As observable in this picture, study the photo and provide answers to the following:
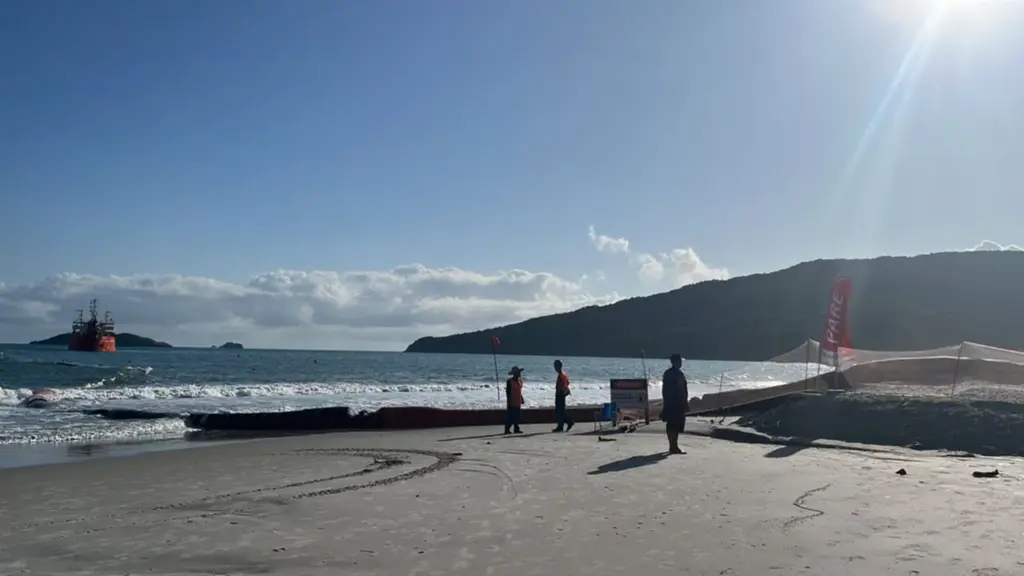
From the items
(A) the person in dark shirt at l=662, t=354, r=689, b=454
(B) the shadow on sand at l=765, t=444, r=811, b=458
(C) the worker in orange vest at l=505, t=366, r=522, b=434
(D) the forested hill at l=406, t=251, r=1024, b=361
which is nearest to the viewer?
(B) the shadow on sand at l=765, t=444, r=811, b=458

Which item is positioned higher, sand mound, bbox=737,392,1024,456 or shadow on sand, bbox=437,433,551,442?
sand mound, bbox=737,392,1024,456

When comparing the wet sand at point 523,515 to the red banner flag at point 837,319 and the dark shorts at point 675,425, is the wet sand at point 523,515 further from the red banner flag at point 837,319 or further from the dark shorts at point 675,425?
the red banner flag at point 837,319

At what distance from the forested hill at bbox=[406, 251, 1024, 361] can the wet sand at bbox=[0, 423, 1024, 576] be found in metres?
90.6

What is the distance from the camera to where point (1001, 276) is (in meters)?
107

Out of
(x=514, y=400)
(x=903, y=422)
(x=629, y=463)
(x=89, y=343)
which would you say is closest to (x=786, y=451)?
(x=903, y=422)

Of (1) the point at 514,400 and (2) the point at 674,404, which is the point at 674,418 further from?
(1) the point at 514,400

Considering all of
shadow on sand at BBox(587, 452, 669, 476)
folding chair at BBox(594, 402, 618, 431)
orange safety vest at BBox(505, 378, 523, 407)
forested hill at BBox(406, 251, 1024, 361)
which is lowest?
shadow on sand at BBox(587, 452, 669, 476)

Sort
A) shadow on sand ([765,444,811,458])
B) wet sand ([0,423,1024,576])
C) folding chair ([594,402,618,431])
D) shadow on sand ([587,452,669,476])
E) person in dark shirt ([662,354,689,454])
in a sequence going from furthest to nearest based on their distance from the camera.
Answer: folding chair ([594,402,618,431]) < person in dark shirt ([662,354,689,454]) < shadow on sand ([765,444,811,458]) < shadow on sand ([587,452,669,476]) < wet sand ([0,423,1024,576])

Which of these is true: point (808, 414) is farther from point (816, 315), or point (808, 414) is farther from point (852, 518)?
point (816, 315)

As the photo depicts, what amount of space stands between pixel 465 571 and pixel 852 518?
157 inches

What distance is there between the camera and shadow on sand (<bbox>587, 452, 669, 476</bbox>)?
11.2 metres

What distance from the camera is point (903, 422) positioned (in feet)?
48.5

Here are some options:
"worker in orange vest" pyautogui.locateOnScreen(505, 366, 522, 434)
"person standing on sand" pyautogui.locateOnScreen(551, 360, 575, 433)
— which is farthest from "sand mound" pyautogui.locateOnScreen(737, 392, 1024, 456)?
"worker in orange vest" pyautogui.locateOnScreen(505, 366, 522, 434)

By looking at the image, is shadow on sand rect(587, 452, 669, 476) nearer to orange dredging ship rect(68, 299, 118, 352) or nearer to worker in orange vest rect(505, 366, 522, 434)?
worker in orange vest rect(505, 366, 522, 434)
